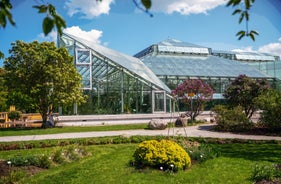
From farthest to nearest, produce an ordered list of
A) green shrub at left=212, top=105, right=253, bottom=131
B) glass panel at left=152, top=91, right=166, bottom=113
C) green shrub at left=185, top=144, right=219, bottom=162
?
glass panel at left=152, top=91, right=166, bottom=113 < green shrub at left=212, top=105, right=253, bottom=131 < green shrub at left=185, top=144, right=219, bottom=162

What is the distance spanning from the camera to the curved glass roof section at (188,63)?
36.5 meters

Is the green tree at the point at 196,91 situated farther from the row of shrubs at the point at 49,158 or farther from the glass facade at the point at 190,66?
the row of shrubs at the point at 49,158

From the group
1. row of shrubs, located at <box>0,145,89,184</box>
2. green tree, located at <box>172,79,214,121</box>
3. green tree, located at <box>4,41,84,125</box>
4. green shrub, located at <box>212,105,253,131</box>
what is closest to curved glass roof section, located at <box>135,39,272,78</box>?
green tree, located at <box>172,79,214,121</box>

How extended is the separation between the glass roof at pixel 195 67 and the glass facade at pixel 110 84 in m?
6.62

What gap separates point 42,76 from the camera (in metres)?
20.7

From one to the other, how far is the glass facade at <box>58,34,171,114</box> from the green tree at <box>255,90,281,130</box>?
1264 centimetres

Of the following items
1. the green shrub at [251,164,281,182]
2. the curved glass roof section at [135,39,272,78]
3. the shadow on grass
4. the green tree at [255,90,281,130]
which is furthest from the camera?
the curved glass roof section at [135,39,272,78]

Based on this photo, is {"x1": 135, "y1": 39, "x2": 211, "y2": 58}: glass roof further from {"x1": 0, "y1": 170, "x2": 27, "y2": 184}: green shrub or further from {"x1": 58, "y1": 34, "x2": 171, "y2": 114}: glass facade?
{"x1": 0, "y1": 170, "x2": 27, "y2": 184}: green shrub

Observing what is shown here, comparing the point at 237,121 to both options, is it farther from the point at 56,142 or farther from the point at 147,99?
the point at 147,99

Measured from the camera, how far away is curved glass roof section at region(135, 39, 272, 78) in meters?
36.5

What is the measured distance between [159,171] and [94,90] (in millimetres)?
20771

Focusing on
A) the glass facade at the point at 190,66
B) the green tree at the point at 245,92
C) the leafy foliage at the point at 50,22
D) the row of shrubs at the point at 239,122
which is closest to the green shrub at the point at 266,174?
the leafy foliage at the point at 50,22

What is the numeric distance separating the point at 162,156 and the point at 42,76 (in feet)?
49.7

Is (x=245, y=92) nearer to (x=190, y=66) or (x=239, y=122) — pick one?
(x=239, y=122)
